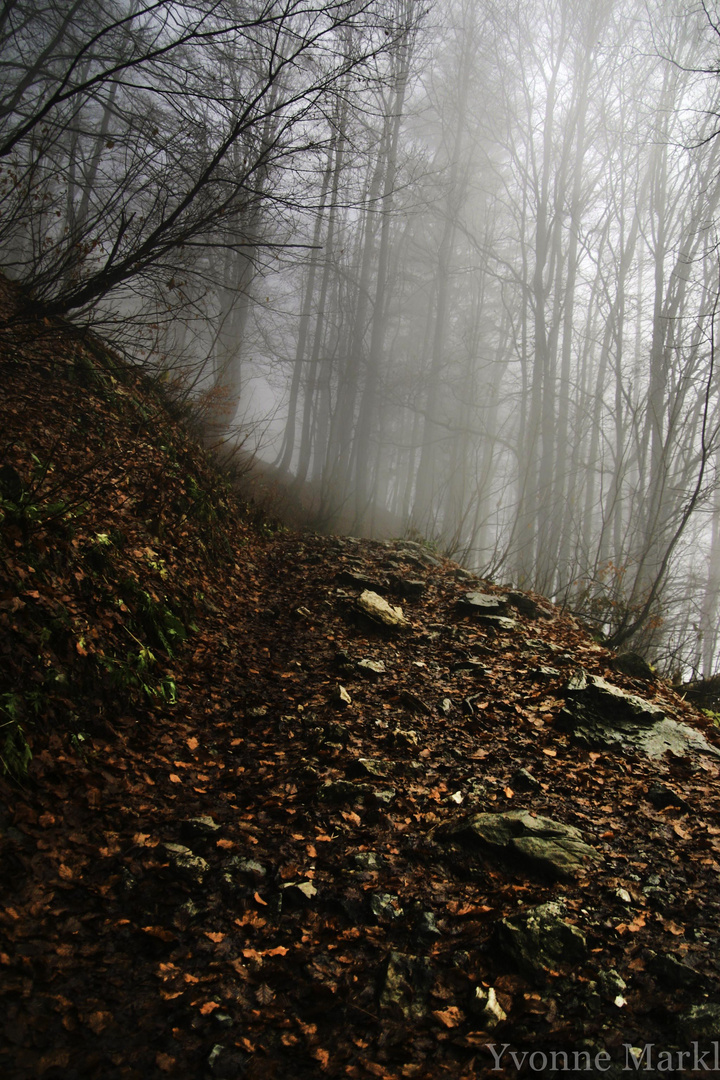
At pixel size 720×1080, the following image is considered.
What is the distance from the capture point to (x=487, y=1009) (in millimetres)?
2080

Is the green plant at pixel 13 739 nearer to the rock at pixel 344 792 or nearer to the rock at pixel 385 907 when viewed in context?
the rock at pixel 344 792

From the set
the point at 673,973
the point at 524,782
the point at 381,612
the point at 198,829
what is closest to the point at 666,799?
the point at 524,782

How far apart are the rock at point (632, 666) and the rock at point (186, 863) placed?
168 inches

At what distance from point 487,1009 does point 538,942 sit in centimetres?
37

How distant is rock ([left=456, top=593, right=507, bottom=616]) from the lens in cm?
635

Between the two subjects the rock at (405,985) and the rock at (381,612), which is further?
the rock at (381,612)

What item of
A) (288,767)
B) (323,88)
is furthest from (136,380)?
(288,767)

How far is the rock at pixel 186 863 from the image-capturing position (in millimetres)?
2611

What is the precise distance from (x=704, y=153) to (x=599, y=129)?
2909 millimetres

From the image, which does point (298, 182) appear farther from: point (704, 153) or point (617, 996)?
point (704, 153)

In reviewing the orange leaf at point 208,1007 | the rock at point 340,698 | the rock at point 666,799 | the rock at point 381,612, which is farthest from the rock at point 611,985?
the rock at point 381,612

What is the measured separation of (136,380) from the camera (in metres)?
7.21

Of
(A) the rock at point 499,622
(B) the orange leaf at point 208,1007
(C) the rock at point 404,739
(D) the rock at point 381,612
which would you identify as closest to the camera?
(B) the orange leaf at point 208,1007

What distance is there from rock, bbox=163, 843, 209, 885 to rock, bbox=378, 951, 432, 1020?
37.0 inches
